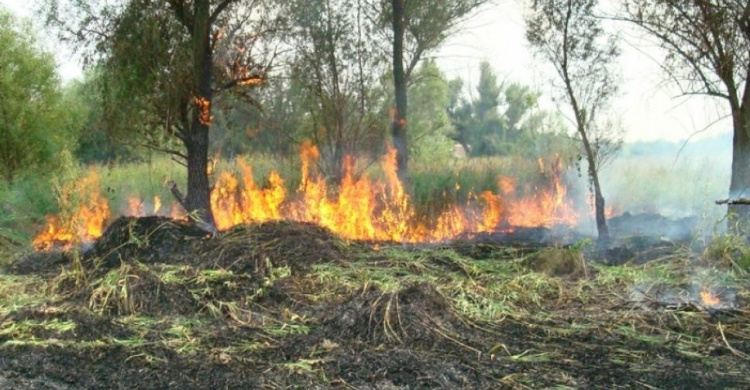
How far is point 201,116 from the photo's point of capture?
1179 cm

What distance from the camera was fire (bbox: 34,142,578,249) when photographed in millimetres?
12984

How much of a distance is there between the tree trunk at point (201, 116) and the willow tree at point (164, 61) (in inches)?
0.6

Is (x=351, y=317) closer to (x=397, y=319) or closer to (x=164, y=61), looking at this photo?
(x=397, y=319)

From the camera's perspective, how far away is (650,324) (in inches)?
242

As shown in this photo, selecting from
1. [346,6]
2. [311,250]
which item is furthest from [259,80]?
[311,250]

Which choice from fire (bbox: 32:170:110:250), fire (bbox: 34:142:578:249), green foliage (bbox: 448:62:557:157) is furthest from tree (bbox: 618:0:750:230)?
green foliage (bbox: 448:62:557:157)

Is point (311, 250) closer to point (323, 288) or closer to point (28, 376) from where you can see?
point (323, 288)

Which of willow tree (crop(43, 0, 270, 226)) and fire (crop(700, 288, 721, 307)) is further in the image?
willow tree (crop(43, 0, 270, 226))

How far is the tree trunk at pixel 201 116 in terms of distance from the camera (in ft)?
37.8

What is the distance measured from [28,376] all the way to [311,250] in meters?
3.99

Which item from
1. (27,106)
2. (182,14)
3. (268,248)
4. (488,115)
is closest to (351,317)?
(268,248)

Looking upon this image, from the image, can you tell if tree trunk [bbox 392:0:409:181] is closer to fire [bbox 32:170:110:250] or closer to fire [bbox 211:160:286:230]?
fire [bbox 211:160:286:230]

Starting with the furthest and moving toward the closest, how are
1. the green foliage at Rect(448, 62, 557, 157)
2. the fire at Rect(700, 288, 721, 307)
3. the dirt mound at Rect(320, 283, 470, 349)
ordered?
the green foliage at Rect(448, 62, 557, 157) → the fire at Rect(700, 288, 721, 307) → the dirt mound at Rect(320, 283, 470, 349)

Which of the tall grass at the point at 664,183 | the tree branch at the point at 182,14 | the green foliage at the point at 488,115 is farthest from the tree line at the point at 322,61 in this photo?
the green foliage at the point at 488,115
